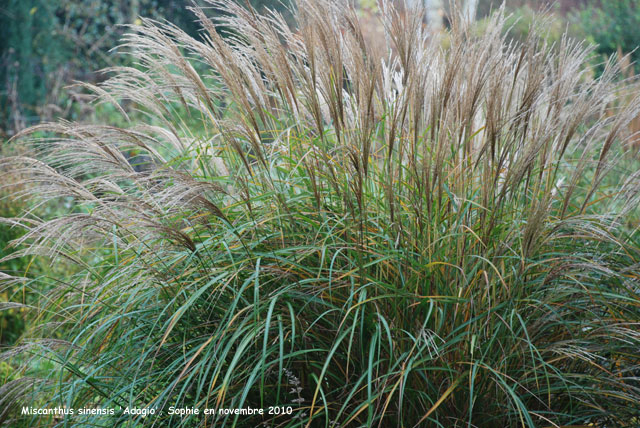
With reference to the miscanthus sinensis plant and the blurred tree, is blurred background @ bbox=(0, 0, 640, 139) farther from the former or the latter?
the miscanthus sinensis plant

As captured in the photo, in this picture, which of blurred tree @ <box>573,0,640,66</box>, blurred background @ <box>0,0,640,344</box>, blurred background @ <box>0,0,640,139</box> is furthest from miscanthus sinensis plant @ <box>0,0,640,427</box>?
blurred tree @ <box>573,0,640,66</box>

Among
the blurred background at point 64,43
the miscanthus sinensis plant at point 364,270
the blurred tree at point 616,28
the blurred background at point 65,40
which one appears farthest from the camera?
the blurred tree at point 616,28

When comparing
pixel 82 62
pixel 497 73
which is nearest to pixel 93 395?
pixel 497 73

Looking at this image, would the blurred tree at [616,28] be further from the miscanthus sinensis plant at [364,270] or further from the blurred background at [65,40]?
the miscanthus sinensis plant at [364,270]

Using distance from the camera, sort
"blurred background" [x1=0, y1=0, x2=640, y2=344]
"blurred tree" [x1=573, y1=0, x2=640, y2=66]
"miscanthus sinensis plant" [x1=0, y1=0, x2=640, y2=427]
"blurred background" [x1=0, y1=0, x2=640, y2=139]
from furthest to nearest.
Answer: "blurred tree" [x1=573, y1=0, x2=640, y2=66] < "blurred background" [x1=0, y1=0, x2=640, y2=139] < "blurred background" [x1=0, y1=0, x2=640, y2=344] < "miscanthus sinensis plant" [x1=0, y1=0, x2=640, y2=427]

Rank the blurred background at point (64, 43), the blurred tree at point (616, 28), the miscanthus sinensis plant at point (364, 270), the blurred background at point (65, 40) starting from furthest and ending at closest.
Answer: the blurred tree at point (616, 28) → the blurred background at point (65, 40) → the blurred background at point (64, 43) → the miscanthus sinensis plant at point (364, 270)

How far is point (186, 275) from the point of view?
7.57 ft

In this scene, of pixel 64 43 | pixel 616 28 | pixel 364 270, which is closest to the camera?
pixel 364 270

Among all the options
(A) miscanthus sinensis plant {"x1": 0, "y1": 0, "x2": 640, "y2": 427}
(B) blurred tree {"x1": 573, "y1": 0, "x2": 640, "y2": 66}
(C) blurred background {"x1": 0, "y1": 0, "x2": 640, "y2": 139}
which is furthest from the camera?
(B) blurred tree {"x1": 573, "y1": 0, "x2": 640, "y2": 66}

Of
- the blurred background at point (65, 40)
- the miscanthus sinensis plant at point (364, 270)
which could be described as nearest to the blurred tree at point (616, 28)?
the blurred background at point (65, 40)

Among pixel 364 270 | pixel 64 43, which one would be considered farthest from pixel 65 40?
pixel 364 270

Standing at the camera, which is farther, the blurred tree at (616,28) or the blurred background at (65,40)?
the blurred tree at (616,28)

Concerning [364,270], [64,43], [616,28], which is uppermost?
[364,270]

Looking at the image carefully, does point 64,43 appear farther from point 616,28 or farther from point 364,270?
point 616,28
